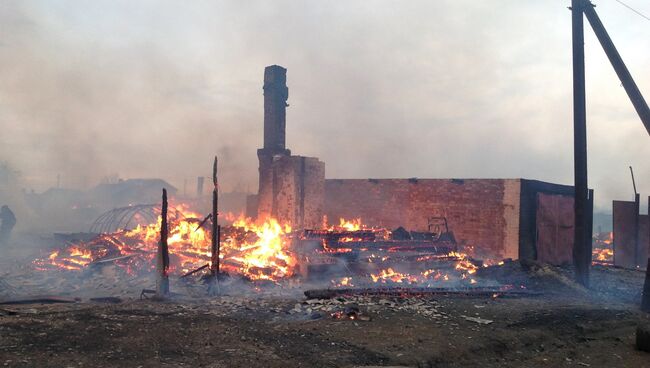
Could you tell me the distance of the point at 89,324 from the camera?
7254mm

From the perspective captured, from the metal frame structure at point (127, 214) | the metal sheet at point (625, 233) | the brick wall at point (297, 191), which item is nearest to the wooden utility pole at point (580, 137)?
the metal sheet at point (625, 233)

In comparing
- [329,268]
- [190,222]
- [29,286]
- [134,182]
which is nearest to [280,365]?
[329,268]

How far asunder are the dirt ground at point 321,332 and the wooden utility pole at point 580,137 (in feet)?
6.91

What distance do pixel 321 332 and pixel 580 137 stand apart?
1013cm

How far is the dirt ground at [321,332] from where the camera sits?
584 cm

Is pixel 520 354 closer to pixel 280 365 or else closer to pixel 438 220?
pixel 280 365

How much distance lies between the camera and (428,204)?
1791cm

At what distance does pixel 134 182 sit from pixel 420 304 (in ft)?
135

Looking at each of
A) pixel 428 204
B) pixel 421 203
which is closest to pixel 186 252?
pixel 421 203

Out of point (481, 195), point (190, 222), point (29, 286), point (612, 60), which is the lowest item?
point (29, 286)

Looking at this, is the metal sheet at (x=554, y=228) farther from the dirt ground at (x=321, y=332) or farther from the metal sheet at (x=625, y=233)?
the dirt ground at (x=321, y=332)

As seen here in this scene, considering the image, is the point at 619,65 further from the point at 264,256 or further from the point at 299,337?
the point at 264,256

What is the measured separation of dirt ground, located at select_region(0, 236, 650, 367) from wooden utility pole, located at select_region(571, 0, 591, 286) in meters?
2.11

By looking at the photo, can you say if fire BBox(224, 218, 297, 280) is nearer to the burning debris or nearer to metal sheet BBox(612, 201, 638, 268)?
the burning debris
